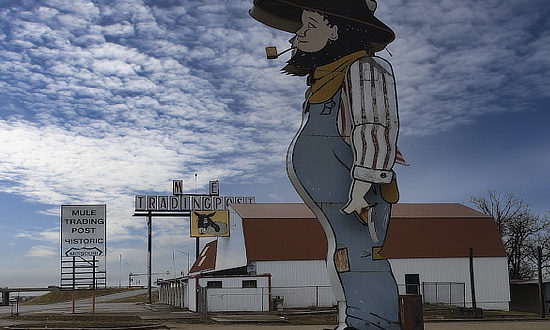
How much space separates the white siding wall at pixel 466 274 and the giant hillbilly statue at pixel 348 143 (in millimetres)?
29072

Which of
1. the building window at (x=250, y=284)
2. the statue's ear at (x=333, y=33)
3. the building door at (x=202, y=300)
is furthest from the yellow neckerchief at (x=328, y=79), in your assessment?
the building window at (x=250, y=284)

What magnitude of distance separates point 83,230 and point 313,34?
25.7m

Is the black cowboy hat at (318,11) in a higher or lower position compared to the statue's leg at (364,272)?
higher

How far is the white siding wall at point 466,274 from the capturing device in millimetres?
42094

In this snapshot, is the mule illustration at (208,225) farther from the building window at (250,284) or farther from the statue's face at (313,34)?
the statue's face at (313,34)

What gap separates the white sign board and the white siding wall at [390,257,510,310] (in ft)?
58.8

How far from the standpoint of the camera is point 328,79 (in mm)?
14328

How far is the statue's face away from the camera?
47.4ft

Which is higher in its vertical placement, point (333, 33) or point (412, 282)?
point (333, 33)

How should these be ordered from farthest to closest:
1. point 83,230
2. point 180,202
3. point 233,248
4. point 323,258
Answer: point 180,202
point 233,248
point 323,258
point 83,230

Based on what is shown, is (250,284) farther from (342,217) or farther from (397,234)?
(342,217)

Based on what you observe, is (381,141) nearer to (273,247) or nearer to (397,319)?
(397,319)

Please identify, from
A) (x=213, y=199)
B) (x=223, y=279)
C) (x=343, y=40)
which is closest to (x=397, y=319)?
(x=343, y=40)

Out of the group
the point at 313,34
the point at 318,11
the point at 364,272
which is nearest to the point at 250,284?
the point at 364,272
